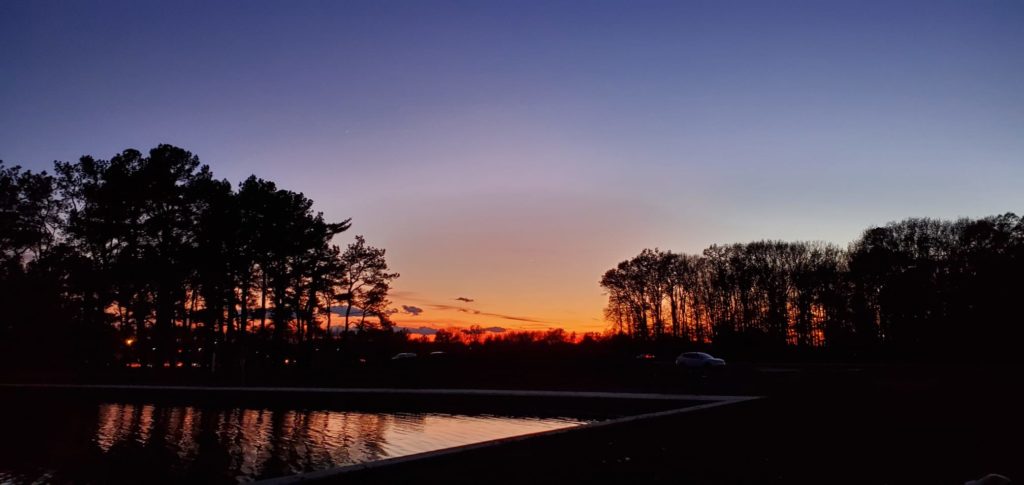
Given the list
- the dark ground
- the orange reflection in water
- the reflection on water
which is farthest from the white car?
the orange reflection in water

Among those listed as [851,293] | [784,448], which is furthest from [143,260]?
[851,293]

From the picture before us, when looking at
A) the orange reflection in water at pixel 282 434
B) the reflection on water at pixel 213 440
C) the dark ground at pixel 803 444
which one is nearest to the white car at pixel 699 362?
the dark ground at pixel 803 444

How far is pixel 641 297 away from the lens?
230 feet

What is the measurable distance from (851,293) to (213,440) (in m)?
56.9

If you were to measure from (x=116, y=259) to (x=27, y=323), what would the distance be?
20.3 ft

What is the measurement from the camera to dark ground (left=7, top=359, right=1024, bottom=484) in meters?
8.05

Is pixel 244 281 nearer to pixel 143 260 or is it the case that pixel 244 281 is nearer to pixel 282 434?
pixel 143 260

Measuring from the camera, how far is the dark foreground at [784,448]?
801 centimetres

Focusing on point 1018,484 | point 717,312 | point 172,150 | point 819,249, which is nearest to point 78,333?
point 172,150

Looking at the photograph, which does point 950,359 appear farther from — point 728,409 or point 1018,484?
point 1018,484

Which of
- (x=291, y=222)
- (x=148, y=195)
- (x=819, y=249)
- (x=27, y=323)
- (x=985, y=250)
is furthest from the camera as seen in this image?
(x=819, y=249)

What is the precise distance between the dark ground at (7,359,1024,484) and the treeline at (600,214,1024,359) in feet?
97.6

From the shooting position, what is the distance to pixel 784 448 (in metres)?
10.6

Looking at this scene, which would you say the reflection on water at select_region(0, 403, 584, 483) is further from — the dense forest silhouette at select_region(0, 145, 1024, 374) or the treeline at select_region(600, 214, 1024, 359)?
the treeline at select_region(600, 214, 1024, 359)
